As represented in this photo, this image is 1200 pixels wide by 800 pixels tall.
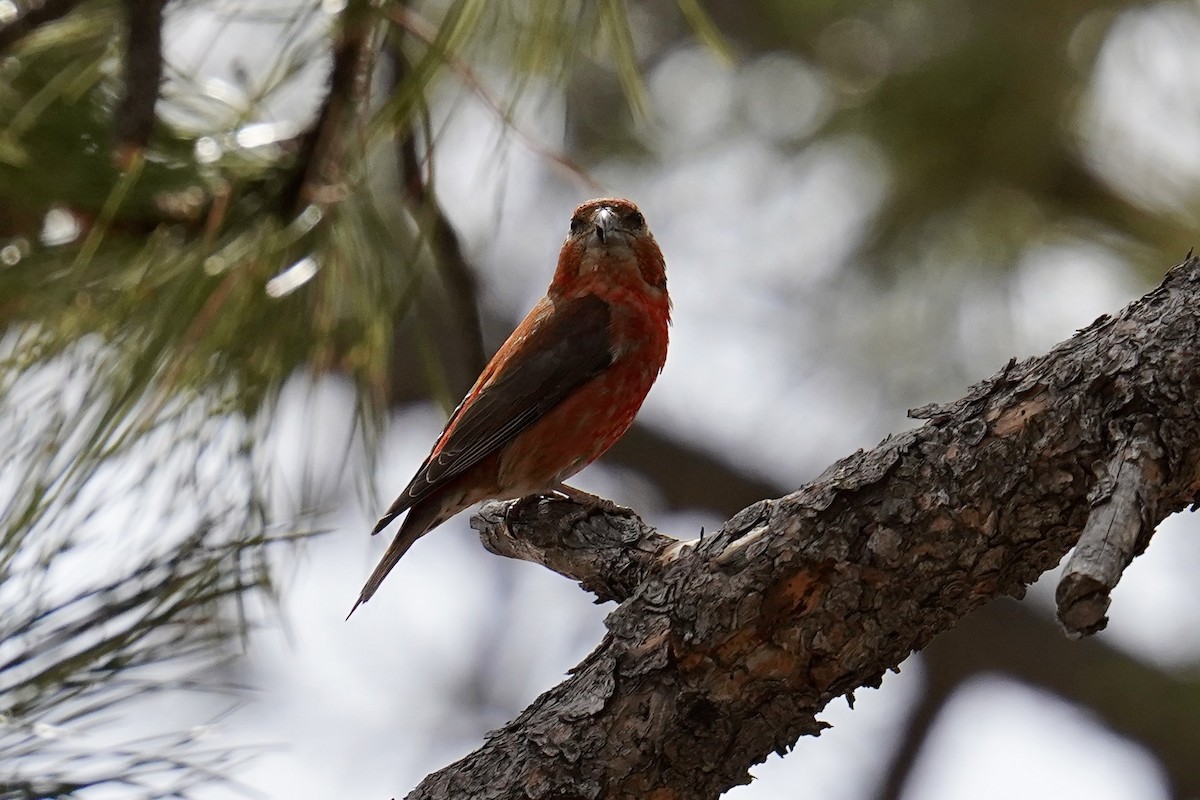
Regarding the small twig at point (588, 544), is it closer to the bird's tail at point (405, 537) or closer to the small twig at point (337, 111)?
the bird's tail at point (405, 537)

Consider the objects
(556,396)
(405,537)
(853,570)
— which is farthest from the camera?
(556,396)

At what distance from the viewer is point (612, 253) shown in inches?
176

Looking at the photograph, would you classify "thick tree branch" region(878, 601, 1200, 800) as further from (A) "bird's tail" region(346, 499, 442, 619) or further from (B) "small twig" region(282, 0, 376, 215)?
(B) "small twig" region(282, 0, 376, 215)

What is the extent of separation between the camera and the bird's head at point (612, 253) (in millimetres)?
4449

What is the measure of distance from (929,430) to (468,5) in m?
1.36

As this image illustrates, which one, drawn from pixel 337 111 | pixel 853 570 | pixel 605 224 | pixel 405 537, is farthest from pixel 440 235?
pixel 853 570

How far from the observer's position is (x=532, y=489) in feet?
12.9

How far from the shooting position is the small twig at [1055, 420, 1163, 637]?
165 centimetres

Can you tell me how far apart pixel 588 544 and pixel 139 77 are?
1334 mm

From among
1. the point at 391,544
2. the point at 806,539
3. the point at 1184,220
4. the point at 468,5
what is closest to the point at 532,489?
the point at 391,544

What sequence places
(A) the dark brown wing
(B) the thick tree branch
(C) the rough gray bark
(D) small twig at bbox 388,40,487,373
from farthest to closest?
1. (B) the thick tree branch
2. (A) the dark brown wing
3. (D) small twig at bbox 388,40,487,373
4. (C) the rough gray bark

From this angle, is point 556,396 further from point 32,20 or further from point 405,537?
point 32,20

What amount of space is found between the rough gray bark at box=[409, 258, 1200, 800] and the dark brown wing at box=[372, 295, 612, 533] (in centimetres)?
155

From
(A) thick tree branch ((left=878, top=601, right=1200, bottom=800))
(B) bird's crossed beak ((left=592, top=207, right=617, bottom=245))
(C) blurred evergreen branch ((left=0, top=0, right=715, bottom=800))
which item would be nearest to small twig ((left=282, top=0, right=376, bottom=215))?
(C) blurred evergreen branch ((left=0, top=0, right=715, bottom=800))
